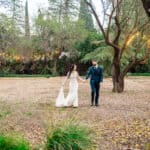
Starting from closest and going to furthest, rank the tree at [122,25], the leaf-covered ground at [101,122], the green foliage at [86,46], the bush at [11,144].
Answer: the bush at [11,144], the leaf-covered ground at [101,122], the tree at [122,25], the green foliage at [86,46]

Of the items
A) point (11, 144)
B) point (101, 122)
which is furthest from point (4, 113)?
point (11, 144)

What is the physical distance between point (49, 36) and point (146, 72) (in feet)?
41.1

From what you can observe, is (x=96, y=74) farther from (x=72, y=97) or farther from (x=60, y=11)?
(x=60, y=11)

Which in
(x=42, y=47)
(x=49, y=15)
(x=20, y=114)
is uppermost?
(x=49, y=15)

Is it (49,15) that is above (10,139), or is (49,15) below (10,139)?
above

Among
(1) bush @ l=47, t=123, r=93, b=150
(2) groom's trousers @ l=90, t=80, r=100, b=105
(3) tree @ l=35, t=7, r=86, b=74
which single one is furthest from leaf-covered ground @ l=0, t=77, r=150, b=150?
(3) tree @ l=35, t=7, r=86, b=74

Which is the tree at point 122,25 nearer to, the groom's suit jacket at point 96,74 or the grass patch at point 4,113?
the groom's suit jacket at point 96,74

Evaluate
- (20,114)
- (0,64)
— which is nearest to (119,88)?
(20,114)

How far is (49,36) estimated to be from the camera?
173 ft

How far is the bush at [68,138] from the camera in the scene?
285 inches

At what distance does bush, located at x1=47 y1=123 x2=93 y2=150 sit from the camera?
7227mm

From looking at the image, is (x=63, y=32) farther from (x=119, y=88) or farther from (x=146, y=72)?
(x=119, y=88)

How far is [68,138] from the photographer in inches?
289

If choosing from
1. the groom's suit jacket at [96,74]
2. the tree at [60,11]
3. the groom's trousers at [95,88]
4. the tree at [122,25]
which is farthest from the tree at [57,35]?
the groom's suit jacket at [96,74]
